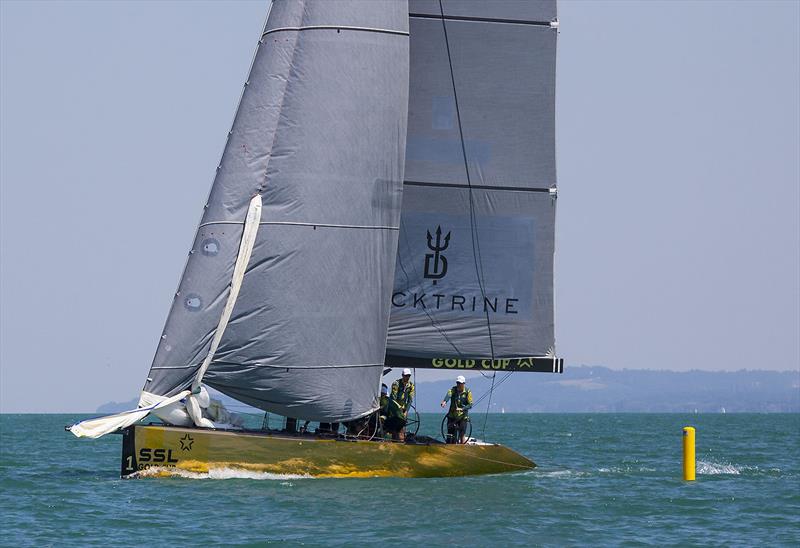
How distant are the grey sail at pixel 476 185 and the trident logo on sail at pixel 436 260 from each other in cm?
2

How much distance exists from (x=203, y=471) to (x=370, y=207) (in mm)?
5457

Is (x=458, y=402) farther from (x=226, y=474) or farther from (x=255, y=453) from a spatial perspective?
(x=226, y=474)

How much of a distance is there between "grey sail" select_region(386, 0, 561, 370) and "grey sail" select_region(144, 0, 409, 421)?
3.89 feet

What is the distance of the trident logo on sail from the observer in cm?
2614

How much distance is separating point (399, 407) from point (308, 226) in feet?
12.4

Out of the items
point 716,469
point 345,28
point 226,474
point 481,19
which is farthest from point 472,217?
point 716,469

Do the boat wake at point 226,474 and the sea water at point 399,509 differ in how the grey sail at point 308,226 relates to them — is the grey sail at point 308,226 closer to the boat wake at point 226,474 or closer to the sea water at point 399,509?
the boat wake at point 226,474

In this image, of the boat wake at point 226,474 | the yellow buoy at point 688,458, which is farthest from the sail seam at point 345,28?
the yellow buoy at point 688,458

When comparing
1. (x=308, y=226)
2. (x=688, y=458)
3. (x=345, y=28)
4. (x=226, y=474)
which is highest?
(x=345, y=28)

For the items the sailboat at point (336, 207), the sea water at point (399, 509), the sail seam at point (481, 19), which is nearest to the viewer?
the sea water at point (399, 509)

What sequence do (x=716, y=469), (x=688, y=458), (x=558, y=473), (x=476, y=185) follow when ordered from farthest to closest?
(x=716, y=469) < (x=558, y=473) < (x=688, y=458) < (x=476, y=185)

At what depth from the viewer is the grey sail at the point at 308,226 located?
24.4 meters

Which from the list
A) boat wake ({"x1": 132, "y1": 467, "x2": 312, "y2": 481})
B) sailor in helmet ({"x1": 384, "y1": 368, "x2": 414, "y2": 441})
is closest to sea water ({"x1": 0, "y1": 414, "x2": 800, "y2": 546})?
boat wake ({"x1": 132, "y1": 467, "x2": 312, "y2": 481})

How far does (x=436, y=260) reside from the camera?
26.2m
